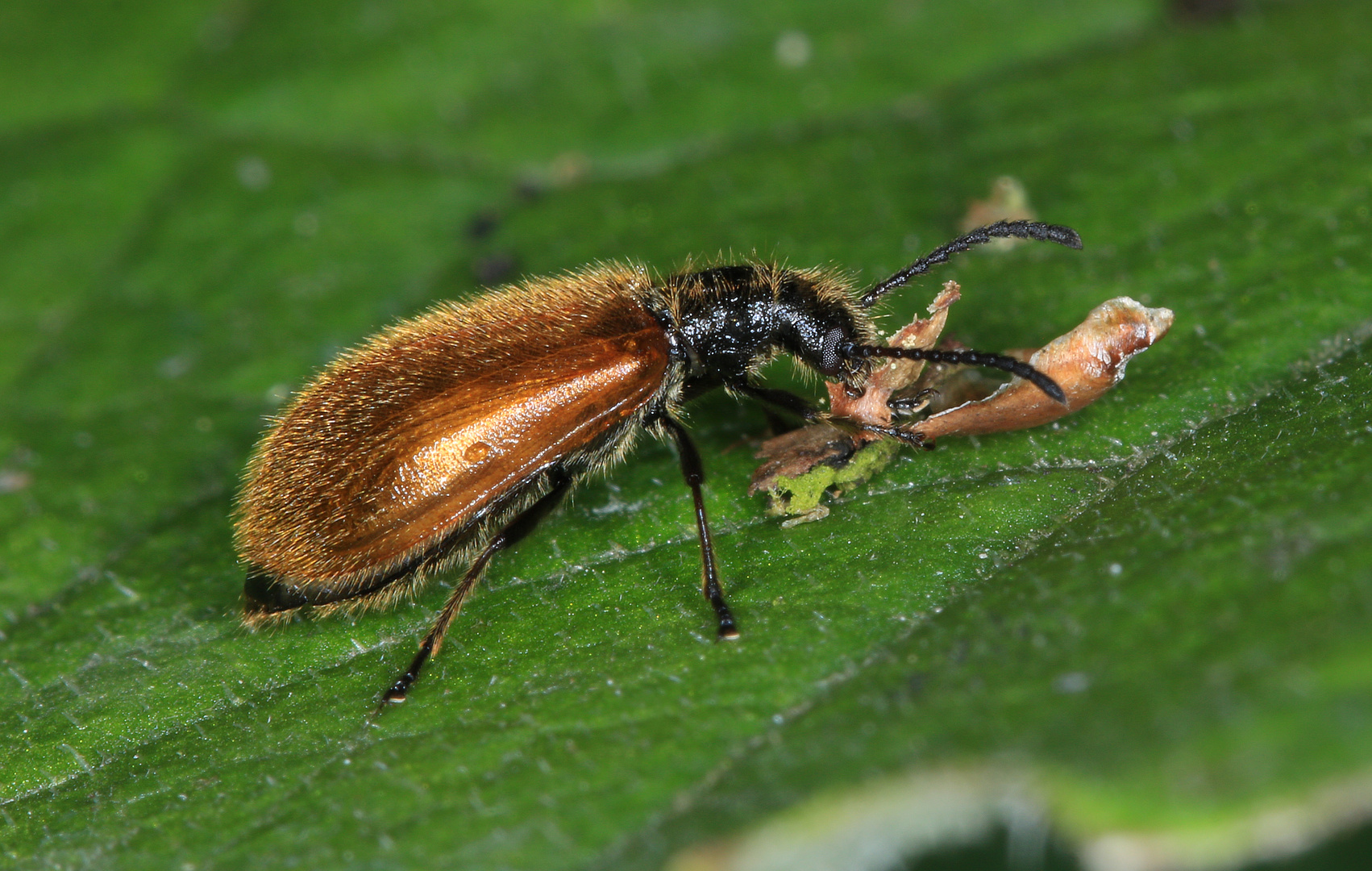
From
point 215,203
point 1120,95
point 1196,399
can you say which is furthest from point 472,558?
point 1120,95

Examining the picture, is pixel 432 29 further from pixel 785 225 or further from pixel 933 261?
pixel 933 261

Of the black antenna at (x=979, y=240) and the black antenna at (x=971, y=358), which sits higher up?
the black antenna at (x=979, y=240)

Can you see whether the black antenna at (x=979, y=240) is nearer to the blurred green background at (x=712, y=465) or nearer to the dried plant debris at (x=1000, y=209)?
the blurred green background at (x=712, y=465)

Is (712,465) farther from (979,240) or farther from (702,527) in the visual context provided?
(979,240)

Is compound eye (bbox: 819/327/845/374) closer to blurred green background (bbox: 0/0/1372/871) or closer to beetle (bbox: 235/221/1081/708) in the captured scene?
beetle (bbox: 235/221/1081/708)

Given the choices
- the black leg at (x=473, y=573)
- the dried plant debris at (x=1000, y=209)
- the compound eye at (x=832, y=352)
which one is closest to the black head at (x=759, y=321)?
the compound eye at (x=832, y=352)

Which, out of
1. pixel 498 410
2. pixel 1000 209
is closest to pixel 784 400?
pixel 498 410

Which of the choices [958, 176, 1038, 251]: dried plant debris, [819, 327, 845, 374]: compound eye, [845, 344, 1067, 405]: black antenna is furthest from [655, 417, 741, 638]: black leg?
[958, 176, 1038, 251]: dried plant debris
